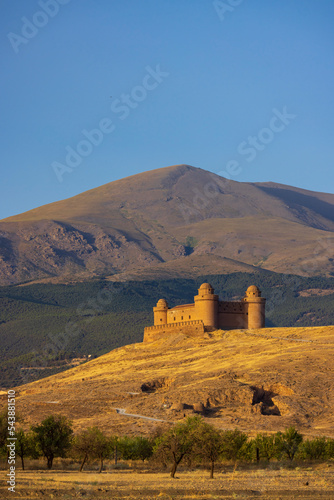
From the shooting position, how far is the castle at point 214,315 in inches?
3681

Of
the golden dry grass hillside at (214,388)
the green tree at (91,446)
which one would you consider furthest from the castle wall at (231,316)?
the green tree at (91,446)

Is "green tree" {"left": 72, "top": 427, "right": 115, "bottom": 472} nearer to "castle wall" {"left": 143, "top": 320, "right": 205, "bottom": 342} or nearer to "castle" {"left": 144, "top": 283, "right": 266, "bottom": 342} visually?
"castle wall" {"left": 143, "top": 320, "right": 205, "bottom": 342}

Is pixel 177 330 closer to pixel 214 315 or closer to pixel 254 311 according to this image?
pixel 214 315

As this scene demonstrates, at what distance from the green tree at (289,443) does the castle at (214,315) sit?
138 ft

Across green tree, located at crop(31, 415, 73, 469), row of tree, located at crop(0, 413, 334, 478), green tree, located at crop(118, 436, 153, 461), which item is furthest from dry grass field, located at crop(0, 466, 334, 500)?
green tree, located at crop(118, 436, 153, 461)

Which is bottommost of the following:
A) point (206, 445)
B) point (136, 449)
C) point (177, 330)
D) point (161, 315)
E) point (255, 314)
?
point (136, 449)

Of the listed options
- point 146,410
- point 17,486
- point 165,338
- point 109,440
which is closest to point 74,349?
point 165,338

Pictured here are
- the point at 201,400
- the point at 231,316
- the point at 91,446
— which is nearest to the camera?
the point at 91,446

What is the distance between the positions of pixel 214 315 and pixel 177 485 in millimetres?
56879

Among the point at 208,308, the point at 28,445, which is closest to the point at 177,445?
the point at 28,445

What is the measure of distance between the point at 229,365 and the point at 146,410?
13140 mm

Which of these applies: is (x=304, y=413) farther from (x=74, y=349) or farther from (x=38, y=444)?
(x=74, y=349)

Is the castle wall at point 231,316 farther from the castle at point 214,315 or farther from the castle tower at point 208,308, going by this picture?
the castle tower at point 208,308

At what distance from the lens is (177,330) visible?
95.2 metres
